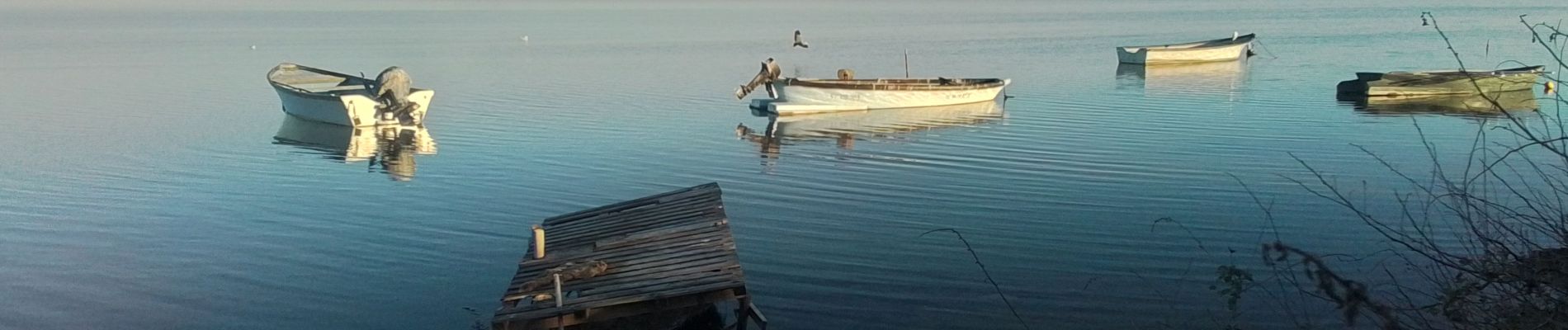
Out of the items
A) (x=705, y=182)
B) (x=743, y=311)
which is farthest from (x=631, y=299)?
(x=705, y=182)

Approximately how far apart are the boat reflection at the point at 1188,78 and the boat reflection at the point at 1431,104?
3.35 meters

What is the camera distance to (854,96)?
31.0 metres

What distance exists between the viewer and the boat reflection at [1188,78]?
113 ft

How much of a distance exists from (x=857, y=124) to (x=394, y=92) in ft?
34.5

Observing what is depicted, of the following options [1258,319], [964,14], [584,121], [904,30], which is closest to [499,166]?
[584,121]

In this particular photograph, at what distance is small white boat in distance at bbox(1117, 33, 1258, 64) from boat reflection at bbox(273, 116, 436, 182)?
23.9 m

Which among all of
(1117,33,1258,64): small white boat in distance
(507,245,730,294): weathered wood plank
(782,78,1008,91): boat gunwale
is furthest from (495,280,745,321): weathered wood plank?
(1117,33,1258,64): small white boat in distance

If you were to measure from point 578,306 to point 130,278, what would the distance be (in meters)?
6.78

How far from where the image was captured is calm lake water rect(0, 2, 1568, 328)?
512 inches

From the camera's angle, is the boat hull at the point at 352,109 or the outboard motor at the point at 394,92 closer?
the boat hull at the point at 352,109

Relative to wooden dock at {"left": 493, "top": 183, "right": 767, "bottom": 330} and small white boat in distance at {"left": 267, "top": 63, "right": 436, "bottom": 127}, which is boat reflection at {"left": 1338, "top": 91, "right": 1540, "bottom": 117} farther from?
small white boat in distance at {"left": 267, "top": 63, "right": 436, "bottom": 127}

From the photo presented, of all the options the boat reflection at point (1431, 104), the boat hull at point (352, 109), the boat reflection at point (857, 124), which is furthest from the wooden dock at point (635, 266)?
the boat reflection at point (1431, 104)

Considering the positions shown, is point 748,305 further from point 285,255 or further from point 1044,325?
point 285,255

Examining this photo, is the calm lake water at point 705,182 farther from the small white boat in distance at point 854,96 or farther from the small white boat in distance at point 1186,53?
the small white boat in distance at point 1186,53
